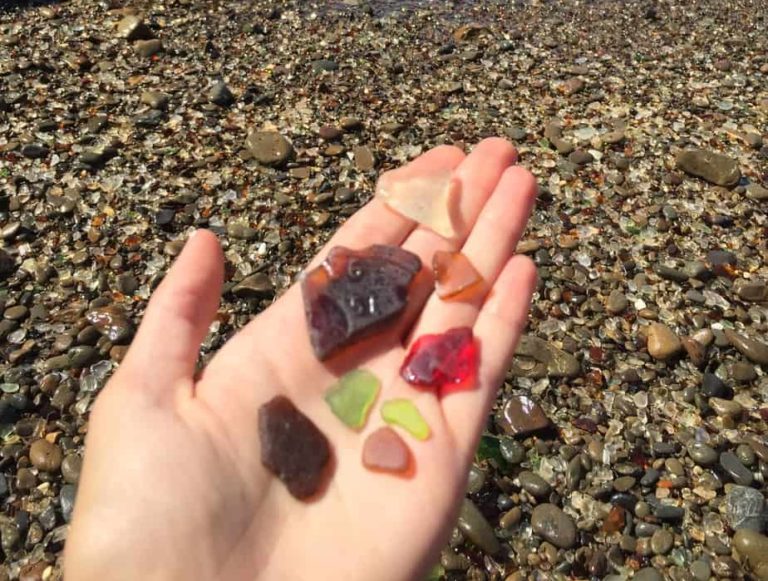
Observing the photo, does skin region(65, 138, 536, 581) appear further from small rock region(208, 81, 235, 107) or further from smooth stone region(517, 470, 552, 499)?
small rock region(208, 81, 235, 107)

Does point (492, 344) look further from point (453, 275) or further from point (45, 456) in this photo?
point (45, 456)

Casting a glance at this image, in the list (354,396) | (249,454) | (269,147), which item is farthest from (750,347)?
(269,147)

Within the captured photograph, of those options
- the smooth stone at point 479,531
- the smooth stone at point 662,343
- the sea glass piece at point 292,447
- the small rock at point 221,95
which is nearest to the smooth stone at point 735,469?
the smooth stone at point 662,343

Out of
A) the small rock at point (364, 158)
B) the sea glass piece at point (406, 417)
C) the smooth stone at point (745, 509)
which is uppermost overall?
the sea glass piece at point (406, 417)

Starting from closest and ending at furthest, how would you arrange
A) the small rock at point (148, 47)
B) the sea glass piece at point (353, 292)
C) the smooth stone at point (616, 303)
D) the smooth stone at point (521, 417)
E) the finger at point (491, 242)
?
the sea glass piece at point (353, 292) < the finger at point (491, 242) < the smooth stone at point (521, 417) < the smooth stone at point (616, 303) < the small rock at point (148, 47)

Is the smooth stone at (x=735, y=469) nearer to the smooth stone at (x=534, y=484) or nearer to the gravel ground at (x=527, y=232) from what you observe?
the gravel ground at (x=527, y=232)

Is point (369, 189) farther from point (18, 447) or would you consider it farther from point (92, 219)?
point (18, 447)

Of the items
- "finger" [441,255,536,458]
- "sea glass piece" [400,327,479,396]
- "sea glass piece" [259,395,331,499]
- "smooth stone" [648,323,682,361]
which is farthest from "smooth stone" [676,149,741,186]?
"sea glass piece" [259,395,331,499]
